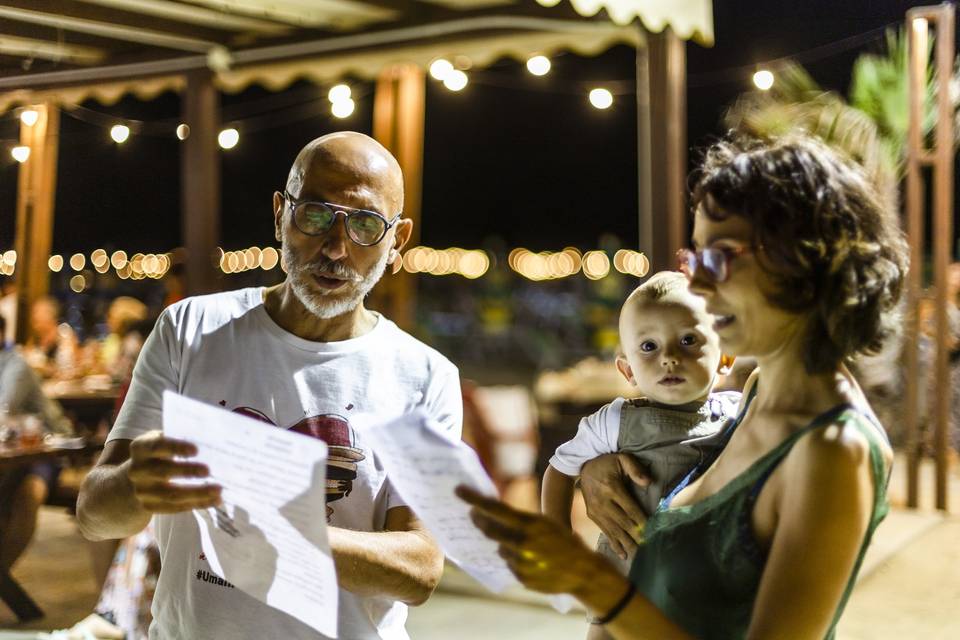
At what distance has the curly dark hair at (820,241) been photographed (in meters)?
1.24

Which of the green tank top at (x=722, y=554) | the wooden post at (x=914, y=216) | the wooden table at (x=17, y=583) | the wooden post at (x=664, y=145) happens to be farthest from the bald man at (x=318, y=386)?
the wooden post at (x=914, y=216)

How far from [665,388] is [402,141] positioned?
18.6 ft

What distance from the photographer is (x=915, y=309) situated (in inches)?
282

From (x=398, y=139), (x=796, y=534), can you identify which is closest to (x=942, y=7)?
(x=398, y=139)

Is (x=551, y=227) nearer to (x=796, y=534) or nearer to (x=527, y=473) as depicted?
(x=527, y=473)

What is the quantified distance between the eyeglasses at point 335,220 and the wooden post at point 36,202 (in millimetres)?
2064

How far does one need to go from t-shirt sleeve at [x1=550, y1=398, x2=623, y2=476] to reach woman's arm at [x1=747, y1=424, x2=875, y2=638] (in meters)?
0.64

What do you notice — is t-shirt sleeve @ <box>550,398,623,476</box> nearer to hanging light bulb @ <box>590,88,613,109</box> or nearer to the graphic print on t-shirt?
the graphic print on t-shirt

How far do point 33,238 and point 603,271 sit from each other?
62.8 m

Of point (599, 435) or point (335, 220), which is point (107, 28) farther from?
point (599, 435)

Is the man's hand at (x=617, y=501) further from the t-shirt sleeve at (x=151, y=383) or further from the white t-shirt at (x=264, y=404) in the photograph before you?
the t-shirt sleeve at (x=151, y=383)

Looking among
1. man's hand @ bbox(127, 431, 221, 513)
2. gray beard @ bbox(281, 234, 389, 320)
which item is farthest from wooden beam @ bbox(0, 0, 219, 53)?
man's hand @ bbox(127, 431, 221, 513)

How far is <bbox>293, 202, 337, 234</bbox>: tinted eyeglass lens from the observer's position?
71.5 inches

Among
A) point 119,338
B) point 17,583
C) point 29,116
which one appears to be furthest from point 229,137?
point 29,116
